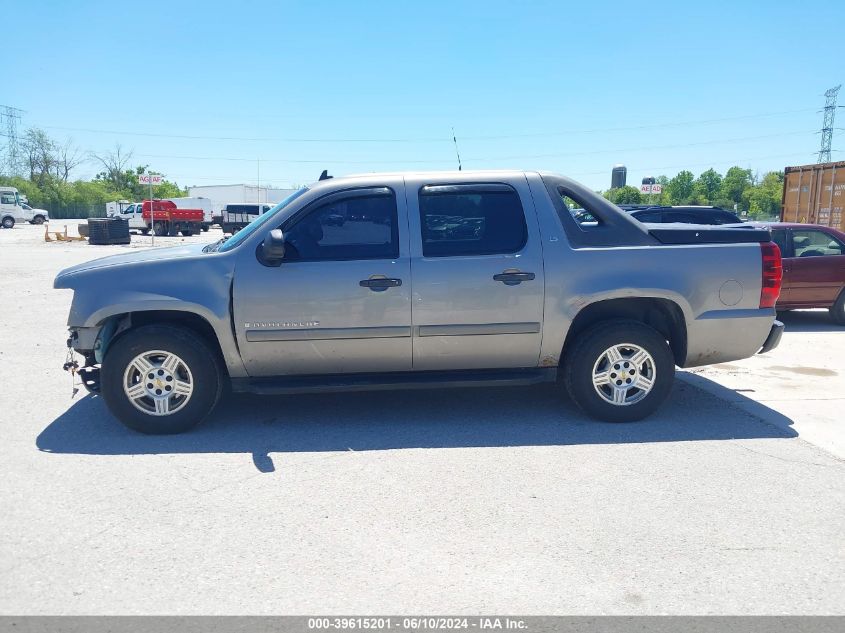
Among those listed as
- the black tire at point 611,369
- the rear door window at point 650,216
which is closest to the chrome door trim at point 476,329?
the black tire at point 611,369

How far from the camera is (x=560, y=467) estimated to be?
440 centimetres

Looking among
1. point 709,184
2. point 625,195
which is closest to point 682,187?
point 709,184

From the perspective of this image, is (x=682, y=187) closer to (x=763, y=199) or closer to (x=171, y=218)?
(x=763, y=199)

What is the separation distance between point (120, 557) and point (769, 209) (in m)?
82.0

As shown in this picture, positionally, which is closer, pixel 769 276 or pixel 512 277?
pixel 512 277

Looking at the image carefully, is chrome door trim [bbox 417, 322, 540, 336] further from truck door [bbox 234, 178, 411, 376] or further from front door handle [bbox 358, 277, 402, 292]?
front door handle [bbox 358, 277, 402, 292]

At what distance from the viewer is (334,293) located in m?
4.93

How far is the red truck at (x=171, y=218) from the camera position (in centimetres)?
4122

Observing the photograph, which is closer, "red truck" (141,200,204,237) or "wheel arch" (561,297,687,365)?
"wheel arch" (561,297,687,365)

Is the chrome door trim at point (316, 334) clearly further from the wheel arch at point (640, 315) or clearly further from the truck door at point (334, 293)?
the wheel arch at point (640, 315)

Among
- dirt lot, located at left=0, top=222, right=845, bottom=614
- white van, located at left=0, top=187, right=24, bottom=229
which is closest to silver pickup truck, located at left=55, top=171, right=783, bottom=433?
dirt lot, located at left=0, top=222, right=845, bottom=614

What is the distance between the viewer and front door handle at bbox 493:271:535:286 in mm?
5012

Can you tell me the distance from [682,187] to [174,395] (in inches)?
4396

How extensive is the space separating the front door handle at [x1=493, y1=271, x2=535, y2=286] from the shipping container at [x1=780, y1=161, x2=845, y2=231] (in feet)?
46.9
